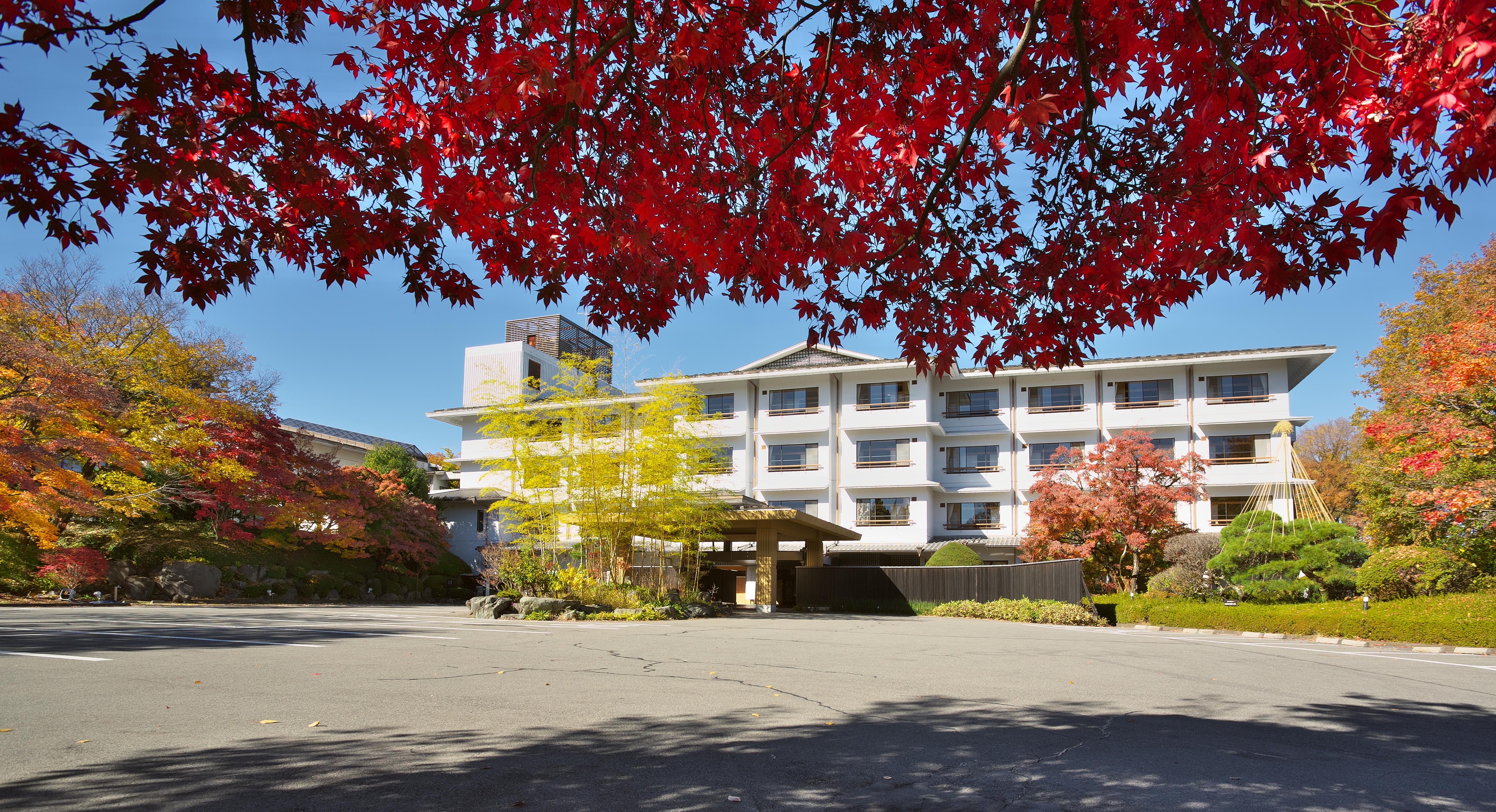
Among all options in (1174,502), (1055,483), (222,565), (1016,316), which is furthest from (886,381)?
(1016,316)

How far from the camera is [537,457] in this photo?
17.9 m

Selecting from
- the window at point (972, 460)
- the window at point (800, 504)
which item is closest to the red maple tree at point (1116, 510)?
the window at point (972, 460)

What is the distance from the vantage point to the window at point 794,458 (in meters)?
34.7

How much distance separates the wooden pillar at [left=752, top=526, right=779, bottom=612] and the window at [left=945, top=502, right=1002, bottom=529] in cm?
1234

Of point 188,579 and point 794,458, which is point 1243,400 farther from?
point 188,579

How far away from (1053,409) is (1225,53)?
30870 millimetres

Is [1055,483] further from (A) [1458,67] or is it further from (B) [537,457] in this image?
(A) [1458,67]

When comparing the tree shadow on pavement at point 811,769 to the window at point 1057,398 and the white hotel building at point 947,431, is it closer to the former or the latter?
the white hotel building at point 947,431

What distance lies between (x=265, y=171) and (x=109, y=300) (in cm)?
2127

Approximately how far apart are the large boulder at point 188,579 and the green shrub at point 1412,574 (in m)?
25.6

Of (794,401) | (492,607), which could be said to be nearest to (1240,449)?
(794,401)

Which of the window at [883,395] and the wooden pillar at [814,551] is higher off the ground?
the window at [883,395]

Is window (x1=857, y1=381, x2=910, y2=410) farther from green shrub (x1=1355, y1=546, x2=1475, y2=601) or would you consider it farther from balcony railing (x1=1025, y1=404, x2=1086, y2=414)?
green shrub (x1=1355, y1=546, x2=1475, y2=601)

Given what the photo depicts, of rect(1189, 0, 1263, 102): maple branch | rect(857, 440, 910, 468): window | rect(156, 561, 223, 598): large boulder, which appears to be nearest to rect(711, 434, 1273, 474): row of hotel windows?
rect(857, 440, 910, 468): window
